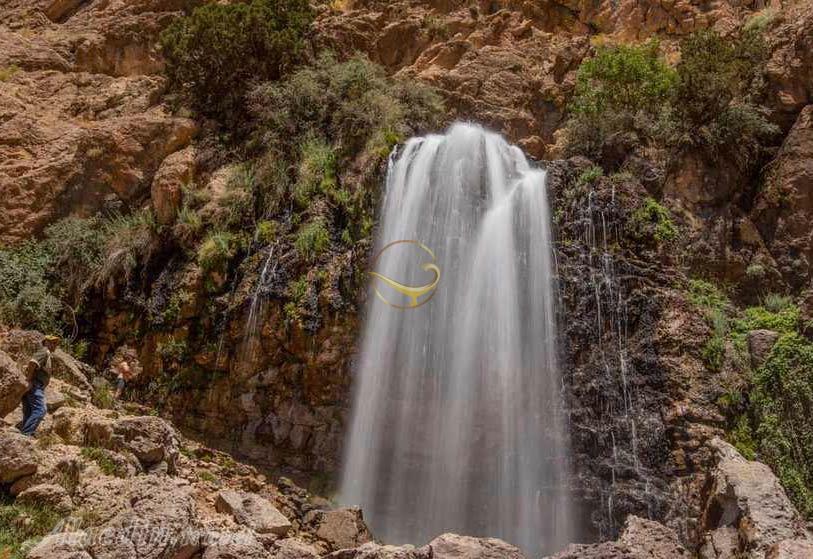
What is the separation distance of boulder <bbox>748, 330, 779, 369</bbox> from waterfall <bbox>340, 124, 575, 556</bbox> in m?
3.17

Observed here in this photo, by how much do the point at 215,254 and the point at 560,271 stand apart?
6.51 m

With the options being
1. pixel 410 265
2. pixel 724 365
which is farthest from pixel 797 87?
pixel 410 265

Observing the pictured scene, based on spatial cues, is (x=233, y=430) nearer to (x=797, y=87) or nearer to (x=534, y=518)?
(x=534, y=518)

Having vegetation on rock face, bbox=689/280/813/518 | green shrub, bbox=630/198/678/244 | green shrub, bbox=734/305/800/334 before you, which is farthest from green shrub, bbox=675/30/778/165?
vegetation on rock face, bbox=689/280/813/518

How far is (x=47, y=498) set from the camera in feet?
17.7

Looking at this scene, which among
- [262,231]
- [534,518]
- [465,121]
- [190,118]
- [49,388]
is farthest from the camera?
[465,121]

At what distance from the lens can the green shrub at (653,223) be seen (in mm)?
11352

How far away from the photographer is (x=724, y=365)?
998 cm

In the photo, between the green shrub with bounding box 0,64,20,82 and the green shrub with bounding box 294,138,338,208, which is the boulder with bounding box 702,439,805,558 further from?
the green shrub with bounding box 0,64,20,82

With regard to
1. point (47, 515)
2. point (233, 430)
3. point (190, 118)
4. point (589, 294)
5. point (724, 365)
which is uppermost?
point (190, 118)

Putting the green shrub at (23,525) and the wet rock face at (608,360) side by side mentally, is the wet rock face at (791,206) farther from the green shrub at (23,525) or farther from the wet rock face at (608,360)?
the green shrub at (23,525)

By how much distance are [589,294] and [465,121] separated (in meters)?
6.84

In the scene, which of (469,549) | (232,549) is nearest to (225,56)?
(232,549)

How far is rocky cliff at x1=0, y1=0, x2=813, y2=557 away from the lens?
372 inches
